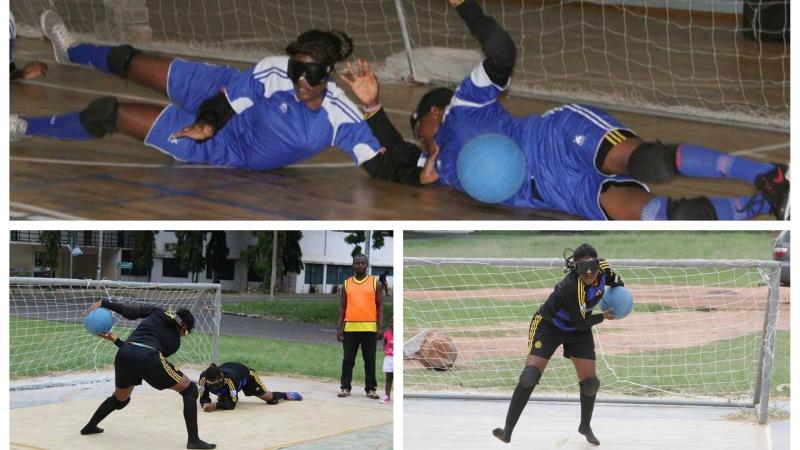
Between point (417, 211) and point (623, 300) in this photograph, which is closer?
point (623, 300)

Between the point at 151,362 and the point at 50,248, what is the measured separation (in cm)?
110

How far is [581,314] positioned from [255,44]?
431 cm

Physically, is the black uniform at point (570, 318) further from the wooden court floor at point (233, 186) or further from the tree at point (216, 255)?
the tree at point (216, 255)

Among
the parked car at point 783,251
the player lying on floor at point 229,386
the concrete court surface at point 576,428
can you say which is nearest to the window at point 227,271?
the player lying on floor at point 229,386

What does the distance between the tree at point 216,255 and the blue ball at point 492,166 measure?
1.17m

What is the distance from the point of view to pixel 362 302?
4.81m

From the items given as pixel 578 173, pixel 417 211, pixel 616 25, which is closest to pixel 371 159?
pixel 417 211

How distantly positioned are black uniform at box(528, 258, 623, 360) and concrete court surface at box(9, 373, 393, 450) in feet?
2.35

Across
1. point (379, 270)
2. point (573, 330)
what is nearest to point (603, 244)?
point (379, 270)

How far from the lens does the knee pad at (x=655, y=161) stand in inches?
178

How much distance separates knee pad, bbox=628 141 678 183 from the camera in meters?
4.52

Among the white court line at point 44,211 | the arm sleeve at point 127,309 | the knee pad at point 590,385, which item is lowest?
the knee pad at point 590,385

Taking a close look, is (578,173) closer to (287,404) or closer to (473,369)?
(473,369)

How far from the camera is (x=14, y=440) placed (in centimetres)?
402
